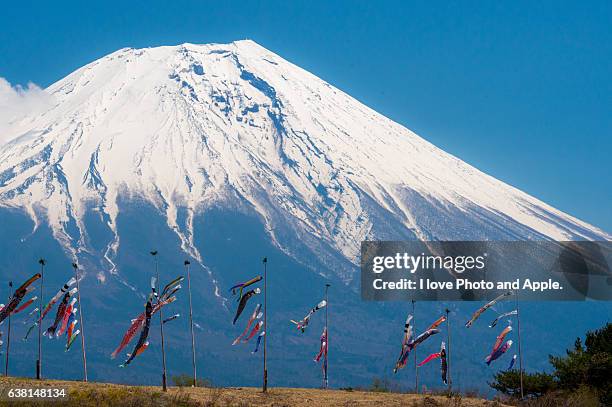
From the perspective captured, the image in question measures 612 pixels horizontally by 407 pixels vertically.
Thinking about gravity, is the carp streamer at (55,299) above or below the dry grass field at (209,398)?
above

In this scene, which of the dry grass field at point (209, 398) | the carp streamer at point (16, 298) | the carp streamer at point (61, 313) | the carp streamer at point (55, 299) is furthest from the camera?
the carp streamer at point (61, 313)

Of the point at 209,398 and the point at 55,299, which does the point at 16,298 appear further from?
the point at 209,398

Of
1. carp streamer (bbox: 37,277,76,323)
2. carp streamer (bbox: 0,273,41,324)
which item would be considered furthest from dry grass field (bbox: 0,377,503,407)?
carp streamer (bbox: 37,277,76,323)

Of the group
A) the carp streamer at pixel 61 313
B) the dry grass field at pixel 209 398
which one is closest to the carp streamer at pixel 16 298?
the carp streamer at pixel 61 313

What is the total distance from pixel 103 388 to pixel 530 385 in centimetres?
2443

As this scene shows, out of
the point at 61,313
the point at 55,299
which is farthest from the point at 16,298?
the point at 61,313

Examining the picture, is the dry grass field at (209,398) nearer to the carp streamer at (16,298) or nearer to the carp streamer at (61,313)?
the carp streamer at (16,298)

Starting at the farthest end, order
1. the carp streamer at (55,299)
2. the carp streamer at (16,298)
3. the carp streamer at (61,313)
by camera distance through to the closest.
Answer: the carp streamer at (61,313), the carp streamer at (55,299), the carp streamer at (16,298)

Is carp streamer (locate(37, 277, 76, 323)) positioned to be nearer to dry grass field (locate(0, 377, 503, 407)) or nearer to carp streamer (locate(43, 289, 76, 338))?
carp streamer (locate(43, 289, 76, 338))

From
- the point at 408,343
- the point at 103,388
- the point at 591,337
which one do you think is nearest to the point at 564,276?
the point at 591,337

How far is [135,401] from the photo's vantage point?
5166 centimetres

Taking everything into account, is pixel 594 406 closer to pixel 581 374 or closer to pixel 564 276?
pixel 581 374

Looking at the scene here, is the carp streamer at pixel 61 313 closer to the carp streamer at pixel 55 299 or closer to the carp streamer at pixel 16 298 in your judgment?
the carp streamer at pixel 55 299

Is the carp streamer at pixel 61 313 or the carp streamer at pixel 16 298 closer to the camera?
the carp streamer at pixel 16 298
